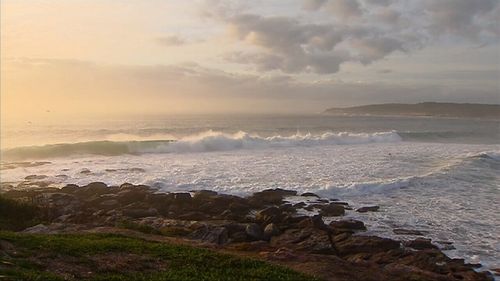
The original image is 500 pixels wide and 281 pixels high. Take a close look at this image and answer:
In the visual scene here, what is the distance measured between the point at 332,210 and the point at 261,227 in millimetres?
3955

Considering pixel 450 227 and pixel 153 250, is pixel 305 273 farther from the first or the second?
pixel 450 227

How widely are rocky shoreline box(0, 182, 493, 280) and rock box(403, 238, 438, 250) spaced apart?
0.03 metres

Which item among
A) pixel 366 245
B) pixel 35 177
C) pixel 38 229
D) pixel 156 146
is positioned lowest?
pixel 366 245

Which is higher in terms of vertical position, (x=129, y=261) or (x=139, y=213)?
(x=129, y=261)

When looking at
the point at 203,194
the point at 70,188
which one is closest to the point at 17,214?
the point at 70,188

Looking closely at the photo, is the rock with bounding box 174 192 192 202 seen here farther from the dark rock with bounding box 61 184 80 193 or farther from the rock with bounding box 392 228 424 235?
the rock with bounding box 392 228 424 235

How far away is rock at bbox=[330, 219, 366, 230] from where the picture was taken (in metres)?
17.6

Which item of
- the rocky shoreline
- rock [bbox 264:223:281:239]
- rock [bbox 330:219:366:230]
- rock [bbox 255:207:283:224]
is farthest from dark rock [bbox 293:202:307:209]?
rock [bbox 264:223:281:239]

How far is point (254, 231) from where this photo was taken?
17047 mm

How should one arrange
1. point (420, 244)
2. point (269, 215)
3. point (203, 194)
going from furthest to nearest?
point (203, 194)
point (269, 215)
point (420, 244)

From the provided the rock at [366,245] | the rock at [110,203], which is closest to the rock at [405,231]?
the rock at [366,245]

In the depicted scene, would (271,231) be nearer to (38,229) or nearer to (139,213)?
(139,213)

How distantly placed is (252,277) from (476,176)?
23.4 m

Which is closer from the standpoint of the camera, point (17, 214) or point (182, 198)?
point (17, 214)
